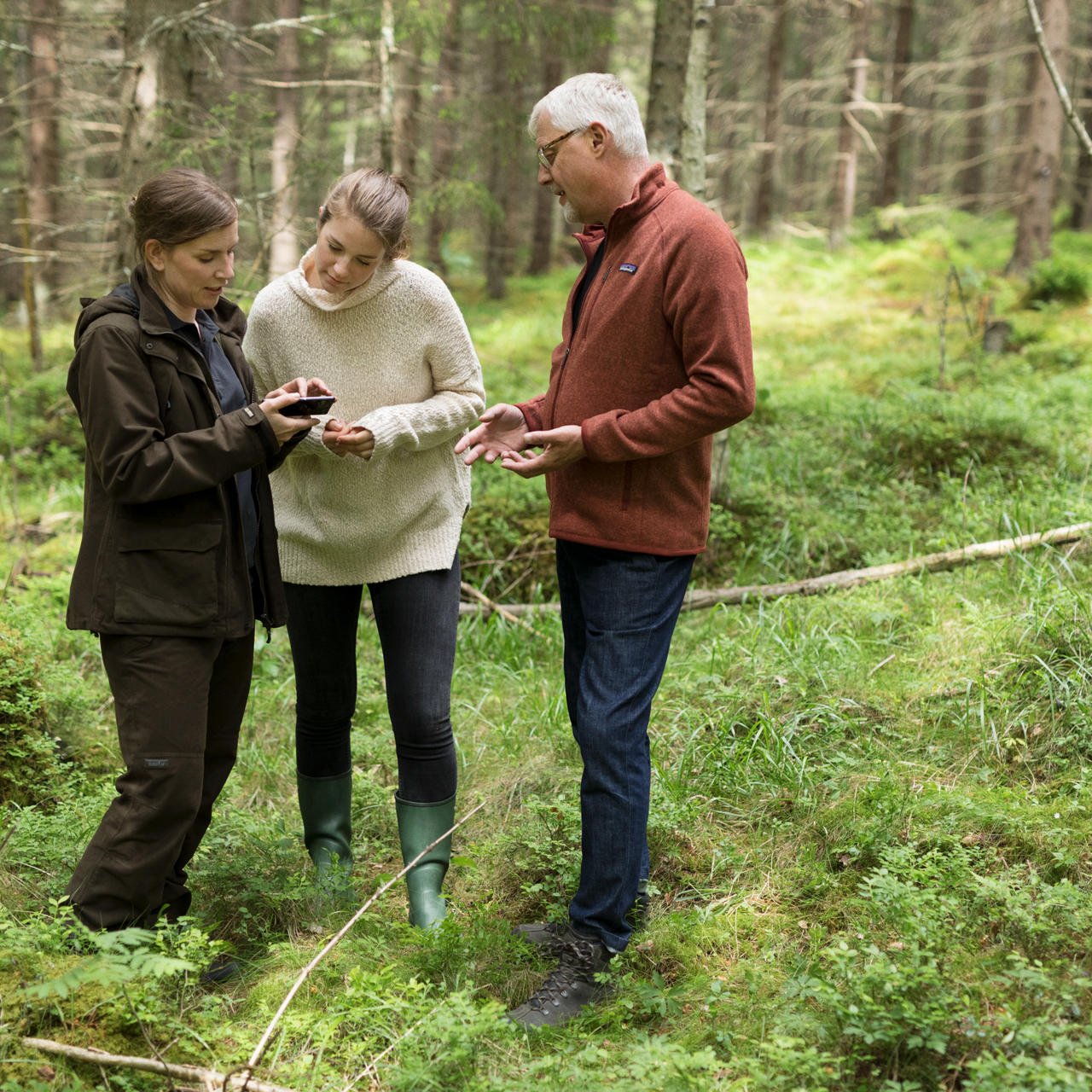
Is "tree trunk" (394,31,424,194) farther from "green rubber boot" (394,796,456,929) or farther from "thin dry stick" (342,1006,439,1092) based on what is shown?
"thin dry stick" (342,1006,439,1092)

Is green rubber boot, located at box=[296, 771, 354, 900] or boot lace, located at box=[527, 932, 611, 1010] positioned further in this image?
green rubber boot, located at box=[296, 771, 354, 900]

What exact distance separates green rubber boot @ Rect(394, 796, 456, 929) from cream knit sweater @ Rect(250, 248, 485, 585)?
2.42ft

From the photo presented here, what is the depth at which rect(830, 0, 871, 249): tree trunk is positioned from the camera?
19.0 m

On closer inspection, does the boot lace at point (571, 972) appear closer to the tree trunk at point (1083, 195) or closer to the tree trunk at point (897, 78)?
the tree trunk at point (1083, 195)

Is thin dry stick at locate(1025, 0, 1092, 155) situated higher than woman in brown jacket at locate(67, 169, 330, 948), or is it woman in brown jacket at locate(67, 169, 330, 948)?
thin dry stick at locate(1025, 0, 1092, 155)

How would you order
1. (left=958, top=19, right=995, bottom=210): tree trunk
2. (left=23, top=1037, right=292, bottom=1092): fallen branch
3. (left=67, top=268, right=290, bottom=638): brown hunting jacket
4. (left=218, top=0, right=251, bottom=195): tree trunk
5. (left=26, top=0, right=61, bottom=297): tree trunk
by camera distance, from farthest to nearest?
(left=958, top=19, right=995, bottom=210): tree trunk
(left=26, top=0, right=61, bottom=297): tree trunk
(left=218, top=0, right=251, bottom=195): tree trunk
(left=67, top=268, right=290, bottom=638): brown hunting jacket
(left=23, top=1037, right=292, bottom=1092): fallen branch

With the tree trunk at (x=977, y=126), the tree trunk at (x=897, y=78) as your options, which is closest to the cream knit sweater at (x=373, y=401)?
the tree trunk at (x=897, y=78)

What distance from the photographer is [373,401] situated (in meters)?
3.12

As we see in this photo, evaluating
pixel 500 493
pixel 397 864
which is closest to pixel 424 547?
pixel 397 864

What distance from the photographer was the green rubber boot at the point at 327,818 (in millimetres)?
3408

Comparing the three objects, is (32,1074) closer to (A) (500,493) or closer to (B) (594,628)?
(B) (594,628)

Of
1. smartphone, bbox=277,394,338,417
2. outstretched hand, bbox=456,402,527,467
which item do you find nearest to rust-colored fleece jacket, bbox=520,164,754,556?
outstretched hand, bbox=456,402,527,467

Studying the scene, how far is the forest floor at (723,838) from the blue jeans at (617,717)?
264 millimetres

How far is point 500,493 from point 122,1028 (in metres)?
4.62
